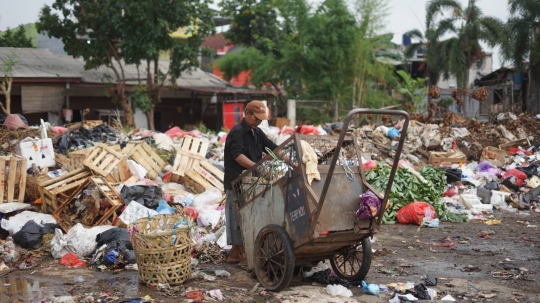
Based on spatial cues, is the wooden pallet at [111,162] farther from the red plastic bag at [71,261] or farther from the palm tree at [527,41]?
the palm tree at [527,41]

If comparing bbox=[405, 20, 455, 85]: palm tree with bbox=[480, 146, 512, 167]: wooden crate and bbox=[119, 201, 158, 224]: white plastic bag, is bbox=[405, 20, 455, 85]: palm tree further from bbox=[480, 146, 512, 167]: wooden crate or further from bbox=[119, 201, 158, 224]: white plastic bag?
bbox=[119, 201, 158, 224]: white plastic bag

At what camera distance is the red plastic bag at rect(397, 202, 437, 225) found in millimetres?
8789

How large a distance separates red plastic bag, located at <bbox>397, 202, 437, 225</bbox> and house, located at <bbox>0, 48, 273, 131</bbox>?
39.4 ft

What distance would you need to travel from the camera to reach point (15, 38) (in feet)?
76.3

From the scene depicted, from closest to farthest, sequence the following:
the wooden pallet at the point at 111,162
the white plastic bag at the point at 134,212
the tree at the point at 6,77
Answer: the white plastic bag at the point at 134,212, the wooden pallet at the point at 111,162, the tree at the point at 6,77

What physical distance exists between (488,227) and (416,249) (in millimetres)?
2179

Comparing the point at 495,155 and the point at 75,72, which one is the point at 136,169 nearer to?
the point at 495,155

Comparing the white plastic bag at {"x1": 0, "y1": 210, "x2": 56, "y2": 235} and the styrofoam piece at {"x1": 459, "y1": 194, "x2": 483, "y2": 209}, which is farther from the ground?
the white plastic bag at {"x1": 0, "y1": 210, "x2": 56, "y2": 235}

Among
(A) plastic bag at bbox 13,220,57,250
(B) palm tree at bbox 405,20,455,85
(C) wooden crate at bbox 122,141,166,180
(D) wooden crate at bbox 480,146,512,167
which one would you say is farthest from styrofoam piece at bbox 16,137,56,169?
(B) palm tree at bbox 405,20,455,85

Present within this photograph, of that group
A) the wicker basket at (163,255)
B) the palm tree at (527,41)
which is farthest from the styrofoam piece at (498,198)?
the palm tree at (527,41)

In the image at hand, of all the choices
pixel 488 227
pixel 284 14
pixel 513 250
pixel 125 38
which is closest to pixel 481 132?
pixel 488 227

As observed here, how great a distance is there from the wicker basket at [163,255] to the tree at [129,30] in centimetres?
1452

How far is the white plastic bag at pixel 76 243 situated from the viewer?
6.39m

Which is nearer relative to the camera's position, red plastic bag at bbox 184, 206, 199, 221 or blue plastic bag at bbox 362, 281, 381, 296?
blue plastic bag at bbox 362, 281, 381, 296
